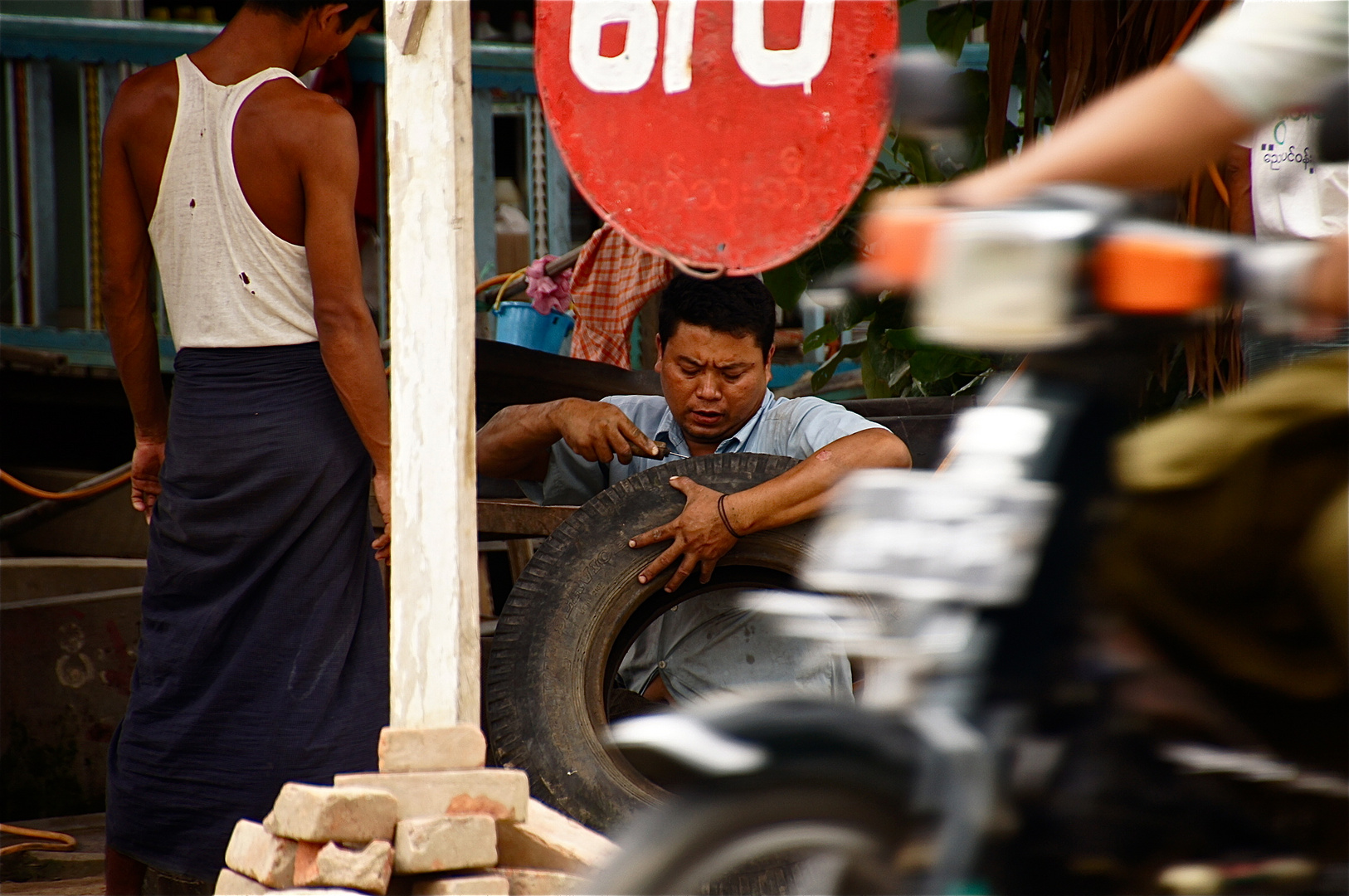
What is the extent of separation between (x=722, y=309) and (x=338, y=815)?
1.63 m

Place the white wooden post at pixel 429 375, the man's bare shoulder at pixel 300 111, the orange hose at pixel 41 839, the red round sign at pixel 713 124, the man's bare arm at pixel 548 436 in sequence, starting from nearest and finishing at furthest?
the white wooden post at pixel 429 375, the red round sign at pixel 713 124, the man's bare shoulder at pixel 300 111, the man's bare arm at pixel 548 436, the orange hose at pixel 41 839

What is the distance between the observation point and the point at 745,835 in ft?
4.21

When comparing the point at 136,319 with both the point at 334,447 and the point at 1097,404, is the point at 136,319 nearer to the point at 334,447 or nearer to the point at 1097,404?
the point at 334,447

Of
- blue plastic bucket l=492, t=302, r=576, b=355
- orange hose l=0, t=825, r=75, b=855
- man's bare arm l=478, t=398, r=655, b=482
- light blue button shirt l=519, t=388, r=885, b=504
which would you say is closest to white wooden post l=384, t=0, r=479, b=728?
man's bare arm l=478, t=398, r=655, b=482

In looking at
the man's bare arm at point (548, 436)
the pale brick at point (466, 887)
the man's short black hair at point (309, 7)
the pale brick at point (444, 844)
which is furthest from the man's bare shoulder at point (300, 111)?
the pale brick at point (466, 887)

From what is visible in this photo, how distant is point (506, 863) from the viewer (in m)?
2.77

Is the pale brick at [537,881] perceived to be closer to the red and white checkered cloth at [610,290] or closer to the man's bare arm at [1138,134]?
the man's bare arm at [1138,134]

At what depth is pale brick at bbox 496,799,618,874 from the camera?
2729 mm

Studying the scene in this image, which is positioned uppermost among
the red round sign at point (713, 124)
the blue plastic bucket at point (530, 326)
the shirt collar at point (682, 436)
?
the red round sign at point (713, 124)

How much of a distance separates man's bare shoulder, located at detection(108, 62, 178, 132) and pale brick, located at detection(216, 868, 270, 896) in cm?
164

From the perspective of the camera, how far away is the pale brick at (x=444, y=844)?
2.62m

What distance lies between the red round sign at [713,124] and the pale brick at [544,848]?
1215mm

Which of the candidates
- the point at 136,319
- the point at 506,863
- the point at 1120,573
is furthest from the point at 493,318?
the point at 1120,573

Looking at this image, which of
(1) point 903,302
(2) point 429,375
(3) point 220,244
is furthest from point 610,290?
(2) point 429,375
